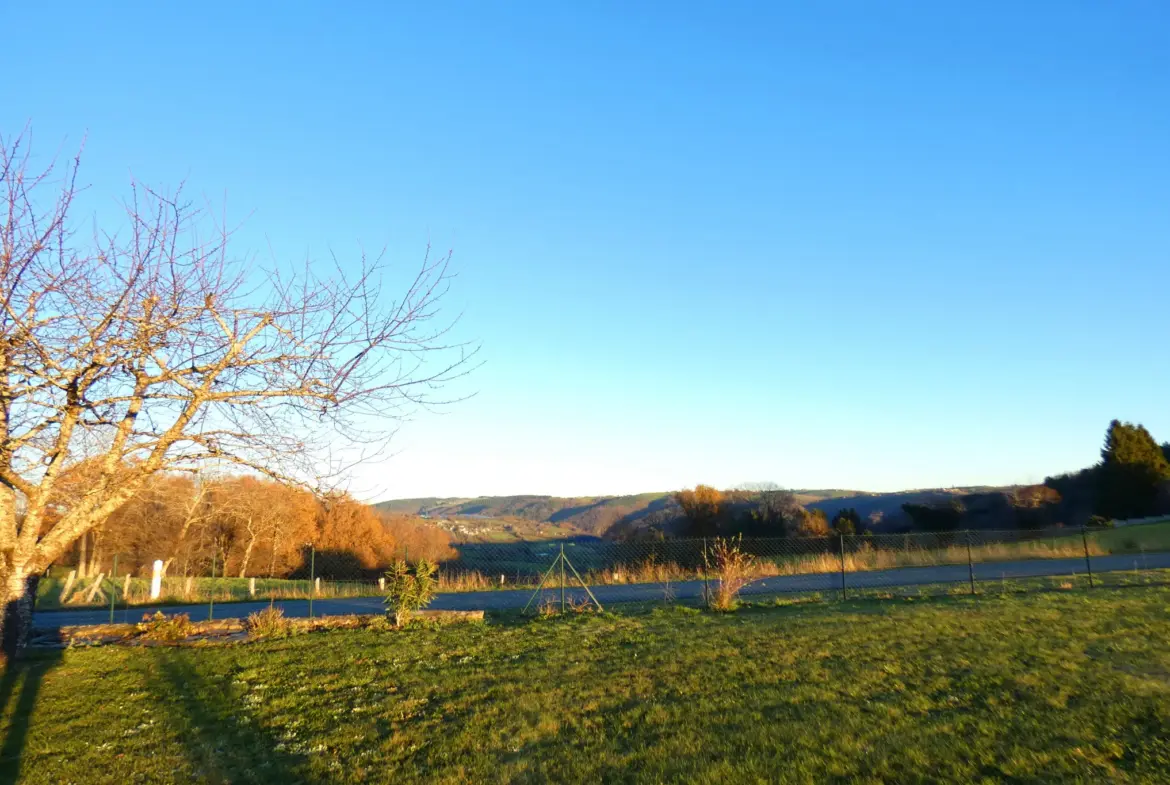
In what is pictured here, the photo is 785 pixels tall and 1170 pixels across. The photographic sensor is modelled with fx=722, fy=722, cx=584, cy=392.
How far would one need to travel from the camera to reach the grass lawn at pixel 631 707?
15.8ft

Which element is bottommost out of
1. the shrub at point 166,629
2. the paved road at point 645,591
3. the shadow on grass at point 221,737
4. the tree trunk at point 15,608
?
the paved road at point 645,591

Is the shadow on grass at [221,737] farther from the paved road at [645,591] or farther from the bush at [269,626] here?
the paved road at [645,591]

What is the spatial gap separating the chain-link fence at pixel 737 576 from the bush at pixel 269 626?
212 cm

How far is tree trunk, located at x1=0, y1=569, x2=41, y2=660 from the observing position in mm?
8734

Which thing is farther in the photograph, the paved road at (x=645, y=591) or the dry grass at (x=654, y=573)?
the dry grass at (x=654, y=573)

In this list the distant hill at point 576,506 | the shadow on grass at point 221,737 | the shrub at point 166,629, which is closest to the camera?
the shadow on grass at point 221,737

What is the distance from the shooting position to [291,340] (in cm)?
855

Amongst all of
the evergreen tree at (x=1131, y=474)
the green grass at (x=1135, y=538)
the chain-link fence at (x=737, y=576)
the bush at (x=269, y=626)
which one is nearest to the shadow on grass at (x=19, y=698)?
the bush at (x=269, y=626)

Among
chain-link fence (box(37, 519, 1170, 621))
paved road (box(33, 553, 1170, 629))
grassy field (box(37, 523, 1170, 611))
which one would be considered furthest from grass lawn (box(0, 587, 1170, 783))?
grassy field (box(37, 523, 1170, 611))

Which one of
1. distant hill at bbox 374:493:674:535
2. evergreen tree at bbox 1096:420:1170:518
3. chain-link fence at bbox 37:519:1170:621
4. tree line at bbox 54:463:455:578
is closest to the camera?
chain-link fence at bbox 37:519:1170:621

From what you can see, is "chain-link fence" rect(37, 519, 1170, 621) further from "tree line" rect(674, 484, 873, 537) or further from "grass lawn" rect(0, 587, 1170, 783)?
"tree line" rect(674, 484, 873, 537)

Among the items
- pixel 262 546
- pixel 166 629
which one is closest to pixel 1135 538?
pixel 166 629

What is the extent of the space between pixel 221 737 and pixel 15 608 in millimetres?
4915

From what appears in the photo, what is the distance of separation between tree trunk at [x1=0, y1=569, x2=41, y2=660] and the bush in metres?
3.07
